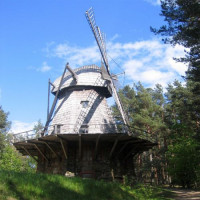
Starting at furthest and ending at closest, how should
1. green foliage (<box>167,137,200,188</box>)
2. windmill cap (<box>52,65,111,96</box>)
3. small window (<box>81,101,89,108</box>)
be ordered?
green foliage (<box>167,137,200,188</box>) → windmill cap (<box>52,65,111,96</box>) → small window (<box>81,101,89,108</box>)

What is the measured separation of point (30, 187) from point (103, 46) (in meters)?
14.6

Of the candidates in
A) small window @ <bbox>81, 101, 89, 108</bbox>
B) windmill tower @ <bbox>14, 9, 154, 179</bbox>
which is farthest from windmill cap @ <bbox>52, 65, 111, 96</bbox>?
small window @ <bbox>81, 101, 89, 108</bbox>

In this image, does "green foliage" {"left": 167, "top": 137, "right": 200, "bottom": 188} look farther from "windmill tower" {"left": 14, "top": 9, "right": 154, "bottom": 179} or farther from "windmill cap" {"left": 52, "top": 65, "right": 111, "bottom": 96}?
"windmill cap" {"left": 52, "top": 65, "right": 111, "bottom": 96}

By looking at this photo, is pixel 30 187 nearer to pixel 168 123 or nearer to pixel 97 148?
pixel 97 148

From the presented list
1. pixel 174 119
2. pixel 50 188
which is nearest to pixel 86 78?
pixel 50 188

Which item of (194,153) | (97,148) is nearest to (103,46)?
(97,148)

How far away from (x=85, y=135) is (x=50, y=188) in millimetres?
6016

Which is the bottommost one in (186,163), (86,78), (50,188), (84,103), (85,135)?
(50,188)

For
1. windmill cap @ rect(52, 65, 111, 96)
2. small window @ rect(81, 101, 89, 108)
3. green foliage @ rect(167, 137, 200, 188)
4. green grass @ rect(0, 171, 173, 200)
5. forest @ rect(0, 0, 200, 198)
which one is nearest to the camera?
green grass @ rect(0, 171, 173, 200)

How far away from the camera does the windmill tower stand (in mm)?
14336

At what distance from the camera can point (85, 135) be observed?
13492 mm

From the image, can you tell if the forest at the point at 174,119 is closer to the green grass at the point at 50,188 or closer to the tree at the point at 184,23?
the tree at the point at 184,23

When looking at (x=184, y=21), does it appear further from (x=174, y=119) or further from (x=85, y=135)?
(x=174, y=119)

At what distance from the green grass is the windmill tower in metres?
4.23
